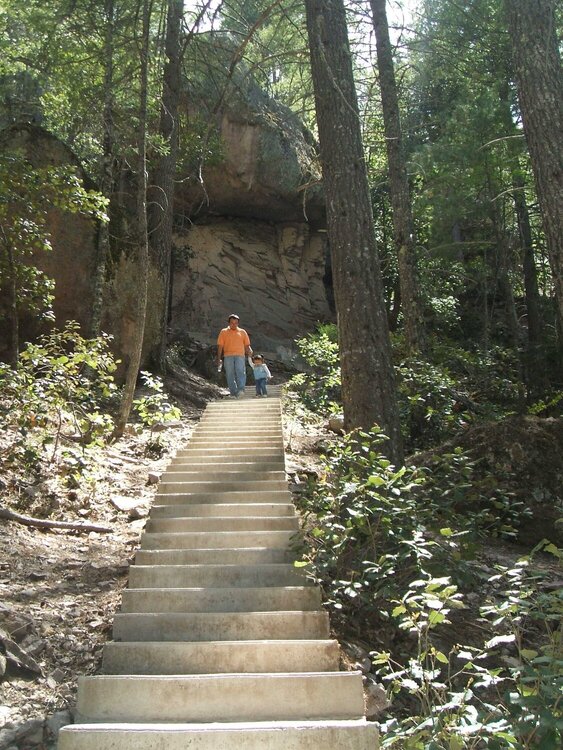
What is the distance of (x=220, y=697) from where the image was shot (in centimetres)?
389

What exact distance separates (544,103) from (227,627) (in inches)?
197

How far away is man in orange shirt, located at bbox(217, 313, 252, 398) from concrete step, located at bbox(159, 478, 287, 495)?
498 cm

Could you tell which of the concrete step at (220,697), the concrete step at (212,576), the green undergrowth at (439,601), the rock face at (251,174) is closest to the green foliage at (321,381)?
the green undergrowth at (439,601)

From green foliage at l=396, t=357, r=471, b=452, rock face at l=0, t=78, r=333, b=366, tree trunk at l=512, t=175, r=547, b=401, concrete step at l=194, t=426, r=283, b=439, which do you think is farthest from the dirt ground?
rock face at l=0, t=78, r=333, b=366

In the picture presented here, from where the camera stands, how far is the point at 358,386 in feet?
21.7

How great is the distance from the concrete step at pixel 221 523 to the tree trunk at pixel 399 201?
5.79 metres

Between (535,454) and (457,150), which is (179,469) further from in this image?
(457,150)

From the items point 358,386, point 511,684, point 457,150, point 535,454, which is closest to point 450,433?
point 535,454

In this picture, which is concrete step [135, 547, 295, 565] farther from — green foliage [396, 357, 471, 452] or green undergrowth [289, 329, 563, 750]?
green foliage [396, 357, 471, 452]

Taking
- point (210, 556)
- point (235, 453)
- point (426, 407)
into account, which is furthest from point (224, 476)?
point (426, 407)

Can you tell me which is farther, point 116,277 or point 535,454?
point 116,277

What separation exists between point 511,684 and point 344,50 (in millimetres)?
6310

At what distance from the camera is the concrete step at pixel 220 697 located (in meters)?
3.84

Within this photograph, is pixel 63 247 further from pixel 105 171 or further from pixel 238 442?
pixel 238 442
